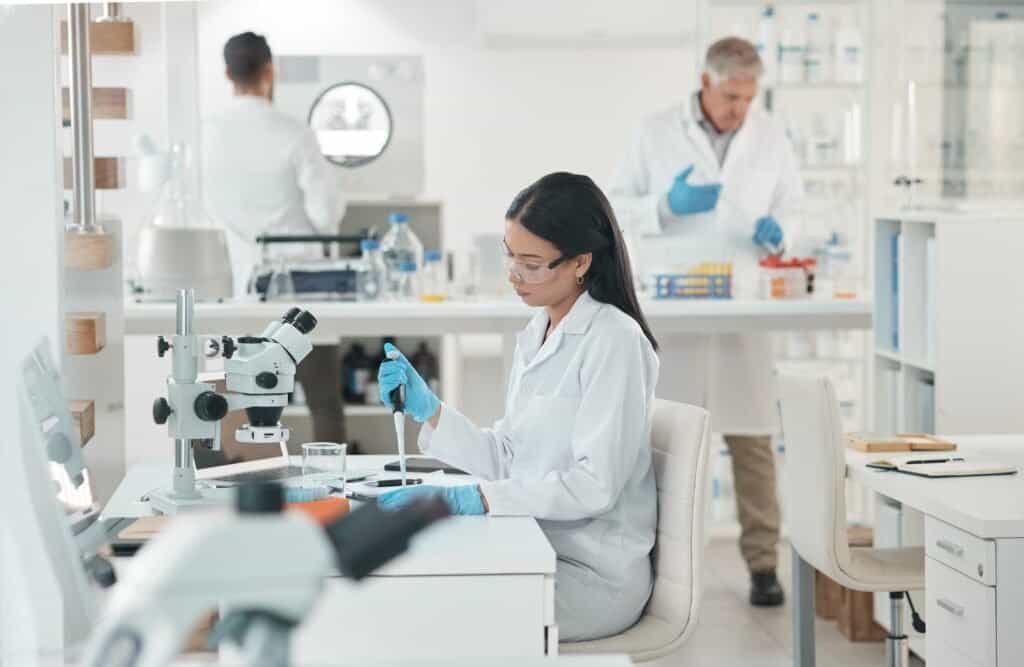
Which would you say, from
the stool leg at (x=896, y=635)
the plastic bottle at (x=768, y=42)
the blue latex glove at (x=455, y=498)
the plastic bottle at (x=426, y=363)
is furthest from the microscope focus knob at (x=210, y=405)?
the plastic bottle at (x=426, y=363)

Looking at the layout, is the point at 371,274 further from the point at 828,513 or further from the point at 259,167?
the point at 828,513

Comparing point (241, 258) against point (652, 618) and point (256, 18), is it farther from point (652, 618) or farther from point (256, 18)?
point (652, 618)

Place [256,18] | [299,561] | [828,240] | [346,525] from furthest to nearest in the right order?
[256,18]
[828,240]
[346,525]
[299,561]

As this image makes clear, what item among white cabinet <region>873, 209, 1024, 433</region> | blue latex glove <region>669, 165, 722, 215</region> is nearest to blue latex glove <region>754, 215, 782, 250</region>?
blue latex glove <region>669, 165, 722, 215</region>

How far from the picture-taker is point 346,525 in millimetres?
931

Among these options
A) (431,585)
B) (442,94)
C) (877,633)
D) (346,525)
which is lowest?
(877,633)

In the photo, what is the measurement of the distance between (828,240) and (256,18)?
2.92 meters

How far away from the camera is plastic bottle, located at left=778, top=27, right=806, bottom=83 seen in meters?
5.36

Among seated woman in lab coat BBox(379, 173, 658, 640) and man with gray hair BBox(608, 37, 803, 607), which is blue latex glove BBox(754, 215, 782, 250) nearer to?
man with gray hair BBox(608, 37, 803, 607)

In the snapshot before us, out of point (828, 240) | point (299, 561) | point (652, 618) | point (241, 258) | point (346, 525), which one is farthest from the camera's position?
point (828, 240)

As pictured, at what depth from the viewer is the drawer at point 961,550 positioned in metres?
2.35

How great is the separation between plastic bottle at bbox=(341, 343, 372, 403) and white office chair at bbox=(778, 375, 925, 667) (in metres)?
3.15

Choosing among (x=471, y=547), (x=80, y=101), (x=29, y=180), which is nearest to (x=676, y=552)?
(x=471, y=547)

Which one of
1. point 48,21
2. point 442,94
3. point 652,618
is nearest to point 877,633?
point 652,618
